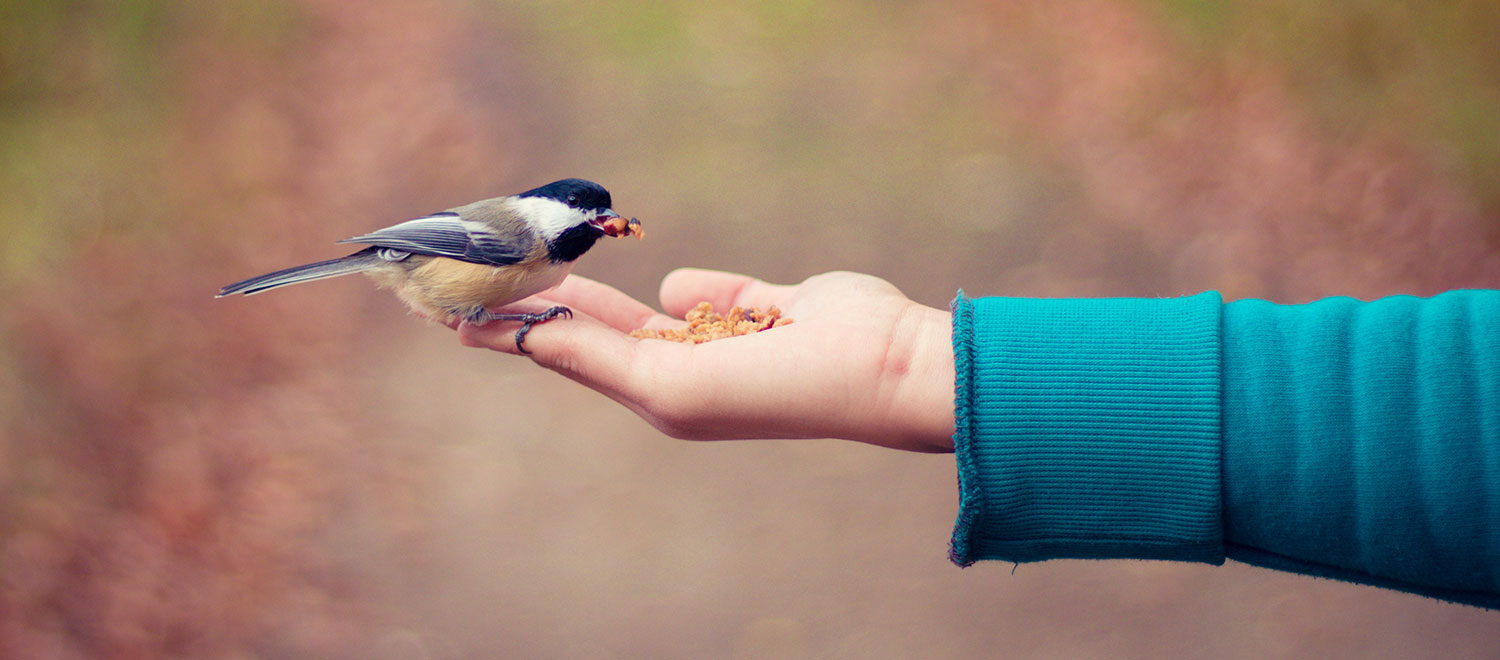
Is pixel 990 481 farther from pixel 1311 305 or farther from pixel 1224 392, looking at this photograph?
pixel 1311 305

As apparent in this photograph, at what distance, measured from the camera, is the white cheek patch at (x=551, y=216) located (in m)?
1.48

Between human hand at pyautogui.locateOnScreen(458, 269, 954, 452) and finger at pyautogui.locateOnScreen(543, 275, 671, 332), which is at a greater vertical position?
finger at pyautogui.locateOnScreen(543, 275, 671, 332)

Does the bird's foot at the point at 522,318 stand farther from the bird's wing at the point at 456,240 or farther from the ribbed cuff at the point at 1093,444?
the ribbed cuff at the point at 1093,444

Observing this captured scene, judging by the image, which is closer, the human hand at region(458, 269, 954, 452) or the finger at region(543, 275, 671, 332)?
the human hand at region(458, 269, 954, 452)

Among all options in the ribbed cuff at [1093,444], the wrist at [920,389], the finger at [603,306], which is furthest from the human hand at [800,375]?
the finger at [603,306]

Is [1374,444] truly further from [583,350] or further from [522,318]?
[522,318]

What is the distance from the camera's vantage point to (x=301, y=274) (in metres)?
1.45

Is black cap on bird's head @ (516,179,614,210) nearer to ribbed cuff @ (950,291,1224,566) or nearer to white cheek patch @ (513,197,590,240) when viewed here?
white cheek patch @ (513,197,590,240)

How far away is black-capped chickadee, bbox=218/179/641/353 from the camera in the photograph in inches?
57.7

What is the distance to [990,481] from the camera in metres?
1.06

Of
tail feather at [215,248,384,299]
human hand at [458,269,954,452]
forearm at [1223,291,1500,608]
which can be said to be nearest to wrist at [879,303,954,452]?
human hand at [458,269,954,452]

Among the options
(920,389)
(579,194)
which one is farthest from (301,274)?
(920,389)

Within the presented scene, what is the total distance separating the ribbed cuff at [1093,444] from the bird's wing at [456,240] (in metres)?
0.74

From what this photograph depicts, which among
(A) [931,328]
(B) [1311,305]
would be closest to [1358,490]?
(B) [1311,305]
